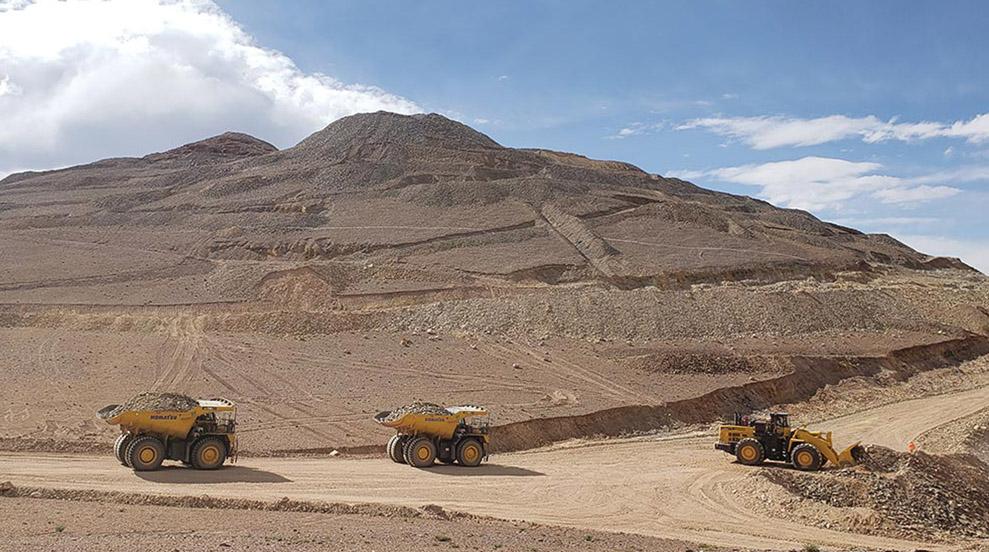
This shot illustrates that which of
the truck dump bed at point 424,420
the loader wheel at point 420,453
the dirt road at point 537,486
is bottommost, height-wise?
the dirt road at point 537,486

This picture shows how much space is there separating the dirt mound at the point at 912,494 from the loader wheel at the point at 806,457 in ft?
5.72

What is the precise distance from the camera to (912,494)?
18.3 m

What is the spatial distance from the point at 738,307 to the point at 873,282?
14511 millimetres

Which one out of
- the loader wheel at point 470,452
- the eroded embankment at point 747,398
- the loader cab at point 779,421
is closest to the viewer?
the loader wheel at point 470,452

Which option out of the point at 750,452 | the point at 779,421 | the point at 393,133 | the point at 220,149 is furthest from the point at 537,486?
the point at 220,149

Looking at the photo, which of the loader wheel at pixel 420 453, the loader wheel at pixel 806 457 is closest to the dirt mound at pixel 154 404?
the loader wheel at pixel 420 453

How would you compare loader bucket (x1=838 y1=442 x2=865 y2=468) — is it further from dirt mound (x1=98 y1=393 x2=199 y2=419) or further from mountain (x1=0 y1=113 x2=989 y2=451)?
dirt mound (x1=98 y1=393 x2=199 y2=419)

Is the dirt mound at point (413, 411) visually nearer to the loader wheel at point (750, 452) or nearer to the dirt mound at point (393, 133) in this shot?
the loader wheel at point (750, 452)

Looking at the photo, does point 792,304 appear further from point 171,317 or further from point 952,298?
point 171,317

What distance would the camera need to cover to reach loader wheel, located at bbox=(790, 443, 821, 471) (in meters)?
22.8

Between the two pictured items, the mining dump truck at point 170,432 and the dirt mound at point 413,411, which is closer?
the mining dump truck at point 170,432

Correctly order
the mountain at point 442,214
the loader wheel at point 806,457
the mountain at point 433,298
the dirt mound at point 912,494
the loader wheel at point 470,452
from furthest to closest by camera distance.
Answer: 1. the mountain at point 442,214
2. the mountain at point 433,298
3. the loader wheel at point 806,457
4. the loader wheel at point 470,452
5. the dirt mound at point 912,494

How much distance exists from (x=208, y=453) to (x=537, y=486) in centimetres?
785

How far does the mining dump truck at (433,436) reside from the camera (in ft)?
73.6
